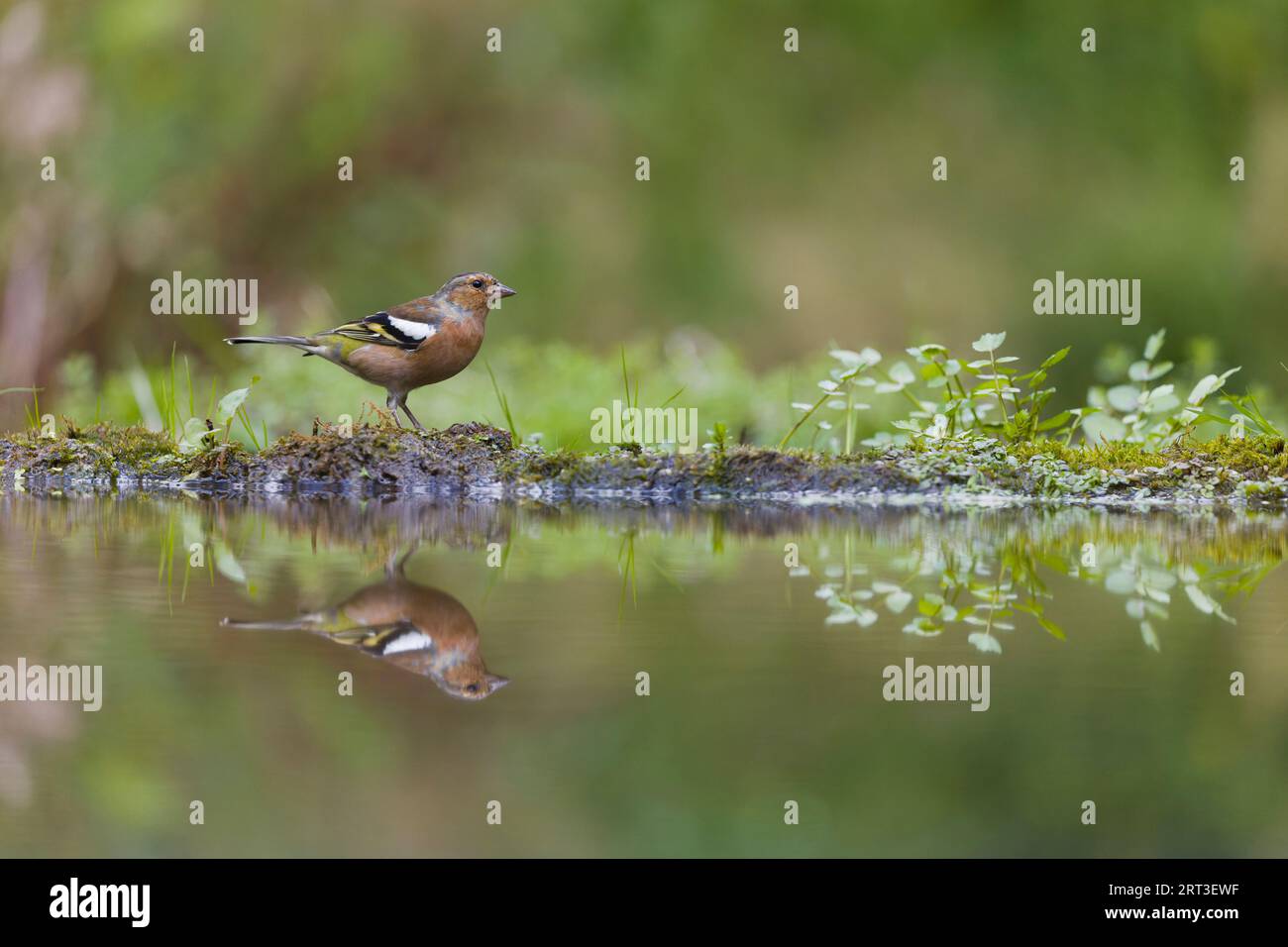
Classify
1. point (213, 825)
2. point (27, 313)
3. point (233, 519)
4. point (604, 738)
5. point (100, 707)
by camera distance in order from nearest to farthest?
point (213, 825) < point (604, 738) < point (100, 707) < point (233, 519) < point (27, 313)

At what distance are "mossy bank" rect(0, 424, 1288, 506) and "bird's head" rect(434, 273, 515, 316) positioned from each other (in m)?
0.73

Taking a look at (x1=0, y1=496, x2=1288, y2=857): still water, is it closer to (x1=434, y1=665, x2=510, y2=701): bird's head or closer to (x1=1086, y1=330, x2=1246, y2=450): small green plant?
(x1=434, y1=665, x2=510, y2=701): bird's head

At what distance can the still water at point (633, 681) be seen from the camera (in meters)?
2.14

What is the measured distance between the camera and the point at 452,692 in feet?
8.84

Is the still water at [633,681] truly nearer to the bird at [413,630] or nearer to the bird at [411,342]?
the bird at [413,630]

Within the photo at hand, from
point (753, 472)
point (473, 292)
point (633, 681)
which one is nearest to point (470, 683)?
point (633, 681)

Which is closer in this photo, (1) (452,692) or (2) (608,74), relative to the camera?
(1) (452,692)

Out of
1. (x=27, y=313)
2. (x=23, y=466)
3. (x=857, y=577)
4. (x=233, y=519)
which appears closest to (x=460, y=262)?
(x=27, y=313)

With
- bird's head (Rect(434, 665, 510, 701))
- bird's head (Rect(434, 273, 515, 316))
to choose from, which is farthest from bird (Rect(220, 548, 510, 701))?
bird's head (Rect(434, 273, 515, 316))

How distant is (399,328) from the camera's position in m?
6.14

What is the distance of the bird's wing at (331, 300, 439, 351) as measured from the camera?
6098 mm

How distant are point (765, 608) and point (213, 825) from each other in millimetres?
1707

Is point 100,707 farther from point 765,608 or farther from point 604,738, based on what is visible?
point 765,608

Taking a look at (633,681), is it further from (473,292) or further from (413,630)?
(473,292)
